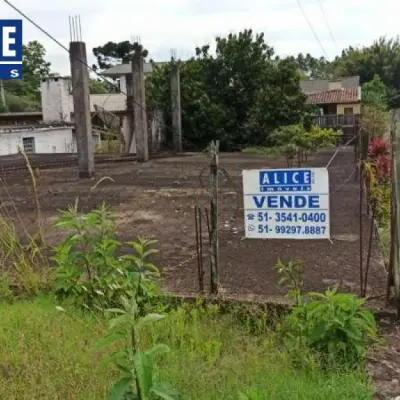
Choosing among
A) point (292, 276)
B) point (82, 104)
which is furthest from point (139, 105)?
point (292, 276)

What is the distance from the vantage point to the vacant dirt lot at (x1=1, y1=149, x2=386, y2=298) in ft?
14.9

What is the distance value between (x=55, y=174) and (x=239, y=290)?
11887 mm

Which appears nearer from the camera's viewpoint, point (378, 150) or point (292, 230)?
point (292, 230)

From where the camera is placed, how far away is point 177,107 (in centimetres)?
2298

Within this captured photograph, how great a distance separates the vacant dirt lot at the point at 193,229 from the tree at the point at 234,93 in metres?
10.1

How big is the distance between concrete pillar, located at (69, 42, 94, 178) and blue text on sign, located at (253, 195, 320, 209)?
10.8 metres

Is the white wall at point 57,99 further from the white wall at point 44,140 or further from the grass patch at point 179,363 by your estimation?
the grass patch at point 179,363

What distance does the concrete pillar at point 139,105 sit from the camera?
58.6ft

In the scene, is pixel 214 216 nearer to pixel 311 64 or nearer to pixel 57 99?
pixel 57 99

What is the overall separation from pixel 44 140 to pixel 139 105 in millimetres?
8905

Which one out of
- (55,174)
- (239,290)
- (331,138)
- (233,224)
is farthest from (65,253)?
(331,138)

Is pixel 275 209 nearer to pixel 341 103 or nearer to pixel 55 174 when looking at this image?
pixel 55 174

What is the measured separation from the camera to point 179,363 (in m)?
2.90

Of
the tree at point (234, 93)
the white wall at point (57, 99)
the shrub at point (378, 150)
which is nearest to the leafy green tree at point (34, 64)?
the white wall at point (57, 99)
